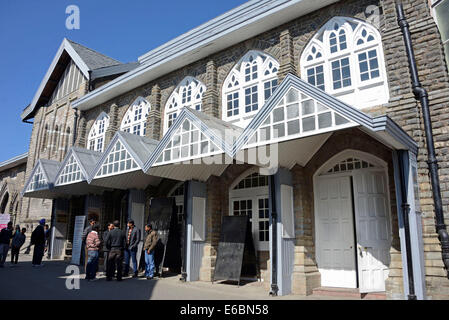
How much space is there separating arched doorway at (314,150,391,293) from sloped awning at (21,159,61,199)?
11705 millimetres

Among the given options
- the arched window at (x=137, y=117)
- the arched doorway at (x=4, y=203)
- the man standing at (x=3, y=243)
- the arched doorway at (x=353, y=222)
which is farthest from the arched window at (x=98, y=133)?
the arched doorway at (x=4, y=203)

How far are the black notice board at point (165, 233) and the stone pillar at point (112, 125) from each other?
18.0 ft

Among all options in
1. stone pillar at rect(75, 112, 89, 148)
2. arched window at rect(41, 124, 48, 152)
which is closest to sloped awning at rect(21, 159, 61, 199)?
stone pillar at rect(75, 112, 89, 148)

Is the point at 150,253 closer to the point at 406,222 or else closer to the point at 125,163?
the point at 125,163

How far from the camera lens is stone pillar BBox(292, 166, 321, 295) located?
8.34m

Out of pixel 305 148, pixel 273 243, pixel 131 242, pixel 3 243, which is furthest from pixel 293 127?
pixel 3 243

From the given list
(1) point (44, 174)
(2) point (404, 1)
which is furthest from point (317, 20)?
(1) point (44, 174)

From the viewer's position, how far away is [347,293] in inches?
314

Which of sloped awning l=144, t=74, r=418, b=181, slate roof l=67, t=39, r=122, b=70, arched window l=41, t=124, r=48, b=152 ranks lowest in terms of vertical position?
sloped awning l=144, t=74, r=418, b=181

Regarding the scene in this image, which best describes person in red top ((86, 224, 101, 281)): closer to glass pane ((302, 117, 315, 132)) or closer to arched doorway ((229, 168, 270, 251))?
arched doorway ((229, 168, 270, 251))

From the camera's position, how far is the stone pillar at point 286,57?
33.7ft

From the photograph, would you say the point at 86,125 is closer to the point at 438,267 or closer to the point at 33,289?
the point at 33,289

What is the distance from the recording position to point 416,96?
7.90 meters

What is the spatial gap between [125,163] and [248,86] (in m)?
4.80
